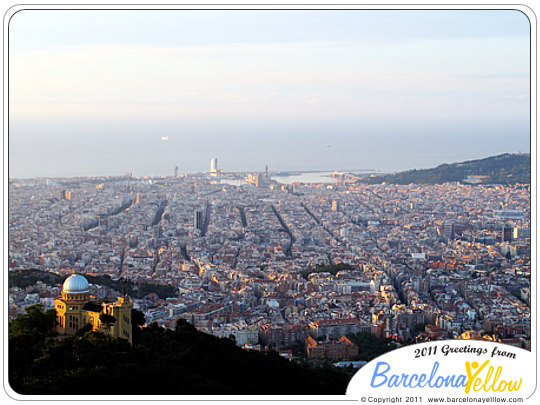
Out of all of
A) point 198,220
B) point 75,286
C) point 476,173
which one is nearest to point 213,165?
point 198,220

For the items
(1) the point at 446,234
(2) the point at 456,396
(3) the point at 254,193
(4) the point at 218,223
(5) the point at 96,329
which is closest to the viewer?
(2) the point at 456,396

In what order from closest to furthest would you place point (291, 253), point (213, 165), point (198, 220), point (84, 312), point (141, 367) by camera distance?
point (141, 367), point (84, 312), point (291, 253), point (198, 220), point (213, 165)

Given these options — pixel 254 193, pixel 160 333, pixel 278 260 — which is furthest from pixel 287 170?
pixel 160 333

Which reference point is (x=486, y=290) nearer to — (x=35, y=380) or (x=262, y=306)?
(x=262, y=306)

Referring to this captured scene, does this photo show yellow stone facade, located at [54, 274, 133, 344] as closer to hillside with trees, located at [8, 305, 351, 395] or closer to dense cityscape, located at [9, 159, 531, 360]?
hillside with trees, located at [8, 305, 351, 395]

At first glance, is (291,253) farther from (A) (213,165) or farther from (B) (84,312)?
(B) (84,312)
